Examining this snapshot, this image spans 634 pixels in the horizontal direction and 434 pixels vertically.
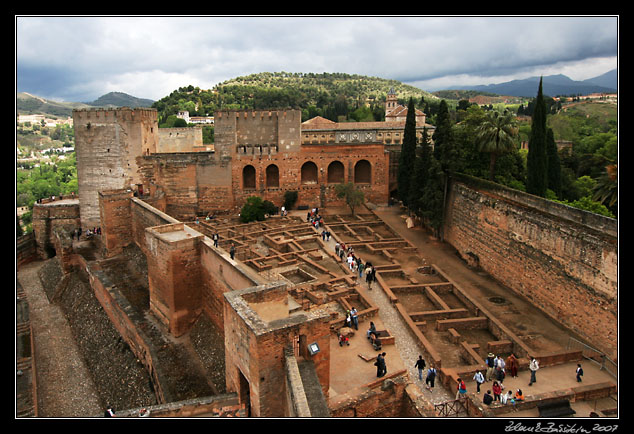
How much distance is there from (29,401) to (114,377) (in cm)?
281

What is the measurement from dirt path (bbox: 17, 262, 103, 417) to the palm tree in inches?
754

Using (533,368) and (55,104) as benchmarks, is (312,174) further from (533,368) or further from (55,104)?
(55,104)

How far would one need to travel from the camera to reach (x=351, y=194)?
28.1m

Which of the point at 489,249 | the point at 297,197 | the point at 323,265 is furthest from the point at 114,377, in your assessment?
the point at 297,197

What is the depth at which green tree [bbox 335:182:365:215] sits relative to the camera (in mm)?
28141

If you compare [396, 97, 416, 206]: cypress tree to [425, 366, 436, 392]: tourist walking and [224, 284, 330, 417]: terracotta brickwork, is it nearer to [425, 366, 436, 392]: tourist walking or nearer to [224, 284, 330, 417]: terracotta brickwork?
[425, 366, 436, 392]: tourist walking

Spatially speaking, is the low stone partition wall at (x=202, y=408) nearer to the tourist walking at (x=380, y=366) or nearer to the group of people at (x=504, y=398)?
the tourist walking at (x=380, y=366)

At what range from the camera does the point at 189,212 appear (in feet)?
94.3

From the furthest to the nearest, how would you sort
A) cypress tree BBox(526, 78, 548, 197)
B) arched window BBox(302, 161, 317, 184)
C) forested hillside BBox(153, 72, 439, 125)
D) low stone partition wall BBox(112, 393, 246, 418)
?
forested hillside BBox(153, 72, 439, 125) → arched window BBox(302, 161, 317, 184) → cypress tree BBox(526, 78, 548, 197) → low stone partition wall BBox(112, 393, 246, 418)

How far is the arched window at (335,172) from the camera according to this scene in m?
31.2

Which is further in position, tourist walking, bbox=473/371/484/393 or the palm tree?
the palm tree

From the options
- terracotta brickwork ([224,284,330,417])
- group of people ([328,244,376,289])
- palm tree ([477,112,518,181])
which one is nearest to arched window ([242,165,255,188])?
group of people ([328,244,376,289])

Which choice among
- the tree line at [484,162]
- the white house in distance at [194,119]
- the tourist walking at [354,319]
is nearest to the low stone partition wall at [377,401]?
the tourist walking at [354,319]

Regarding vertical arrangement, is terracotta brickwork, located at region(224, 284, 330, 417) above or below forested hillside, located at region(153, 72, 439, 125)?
below
